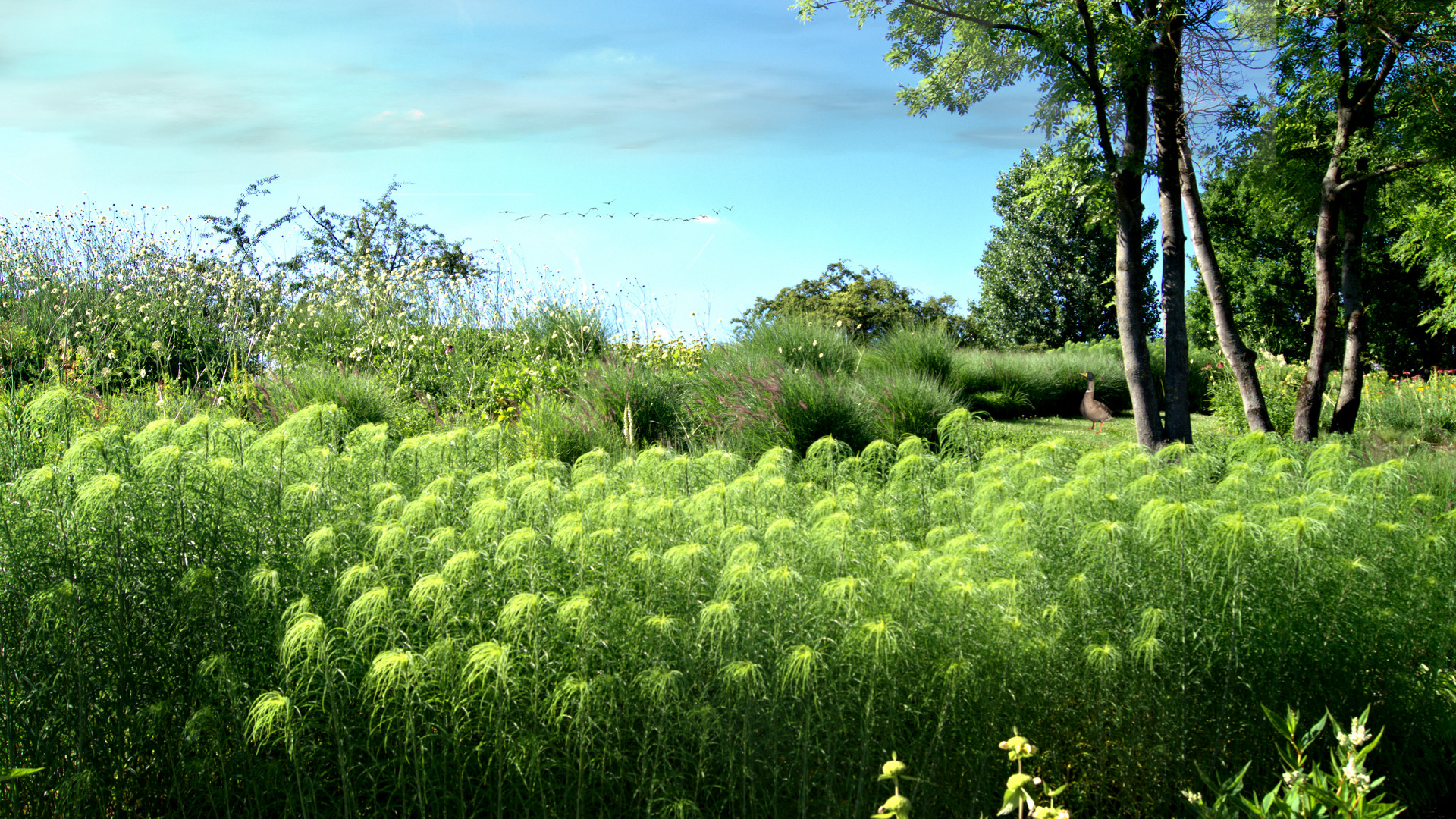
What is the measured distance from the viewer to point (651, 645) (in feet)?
7.63

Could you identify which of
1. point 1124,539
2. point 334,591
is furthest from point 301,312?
point 1124,539

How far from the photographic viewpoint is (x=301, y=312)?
1242 centimetres

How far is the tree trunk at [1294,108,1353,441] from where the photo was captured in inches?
305

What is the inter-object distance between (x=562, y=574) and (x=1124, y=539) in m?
1.74

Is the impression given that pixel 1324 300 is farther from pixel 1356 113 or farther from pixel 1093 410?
pixel 1093 410

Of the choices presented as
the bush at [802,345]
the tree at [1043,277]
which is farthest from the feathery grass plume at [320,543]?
the tree at [1043,277]

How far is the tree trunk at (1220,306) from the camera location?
779cm

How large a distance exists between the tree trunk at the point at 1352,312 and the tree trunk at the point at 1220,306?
1.89 ft

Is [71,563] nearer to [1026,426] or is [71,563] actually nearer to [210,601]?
[210,601]

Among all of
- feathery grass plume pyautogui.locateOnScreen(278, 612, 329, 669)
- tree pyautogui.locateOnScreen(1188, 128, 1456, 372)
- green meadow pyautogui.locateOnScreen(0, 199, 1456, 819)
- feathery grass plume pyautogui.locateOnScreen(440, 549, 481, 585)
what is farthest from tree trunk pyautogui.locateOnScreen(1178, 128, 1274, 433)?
tree pyautogui.locateOnScreen(1188, 128, 1456, 372)

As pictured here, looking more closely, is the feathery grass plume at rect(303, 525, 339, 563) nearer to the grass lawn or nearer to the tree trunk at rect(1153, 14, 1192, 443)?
the tree trunk at rect(1153, 14, 1192, 443)

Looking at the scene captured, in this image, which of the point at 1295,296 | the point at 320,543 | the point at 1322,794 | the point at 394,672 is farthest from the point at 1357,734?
the point at 1295,296

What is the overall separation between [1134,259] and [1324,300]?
6.81 feet

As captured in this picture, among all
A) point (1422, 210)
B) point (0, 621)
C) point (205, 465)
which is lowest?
point (0, 621)
